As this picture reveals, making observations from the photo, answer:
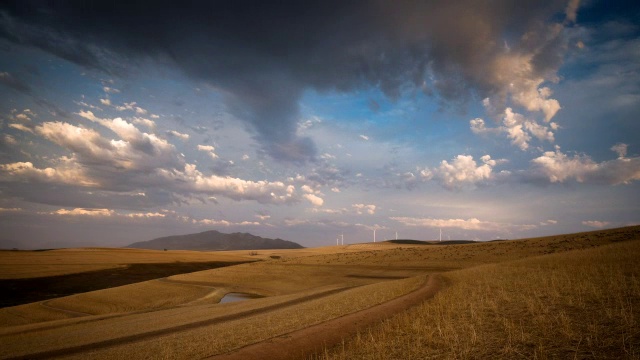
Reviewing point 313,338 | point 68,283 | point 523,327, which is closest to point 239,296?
point 68,283

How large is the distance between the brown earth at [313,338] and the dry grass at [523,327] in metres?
0.69

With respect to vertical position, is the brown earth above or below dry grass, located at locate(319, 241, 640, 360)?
below

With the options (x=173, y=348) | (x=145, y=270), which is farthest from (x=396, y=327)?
(x=145, y=270)

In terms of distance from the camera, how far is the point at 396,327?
11.4 m

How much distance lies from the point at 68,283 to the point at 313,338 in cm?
5810

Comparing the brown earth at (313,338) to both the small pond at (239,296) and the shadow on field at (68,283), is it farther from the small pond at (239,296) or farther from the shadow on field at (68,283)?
the shadow on field at (68,283)

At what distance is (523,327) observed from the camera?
29.9ft

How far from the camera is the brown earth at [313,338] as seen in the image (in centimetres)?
913

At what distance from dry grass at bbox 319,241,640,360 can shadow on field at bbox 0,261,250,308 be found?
4912cm

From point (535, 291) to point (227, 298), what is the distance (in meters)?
35.9

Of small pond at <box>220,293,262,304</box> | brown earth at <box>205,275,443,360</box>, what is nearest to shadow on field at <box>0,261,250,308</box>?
small pond at <box>220,293,262,304</box>

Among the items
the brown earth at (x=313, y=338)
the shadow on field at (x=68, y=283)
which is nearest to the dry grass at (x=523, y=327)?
the brown earth at (x=313, y=338)

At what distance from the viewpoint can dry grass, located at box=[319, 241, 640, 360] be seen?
7188mm

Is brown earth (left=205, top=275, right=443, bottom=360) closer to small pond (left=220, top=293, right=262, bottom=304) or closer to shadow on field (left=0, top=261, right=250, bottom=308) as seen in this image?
small pond (left=220, top=293, right=262, bottom=304)
